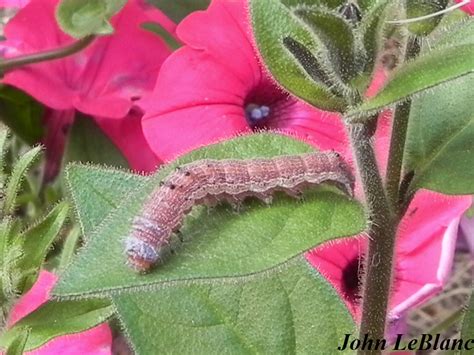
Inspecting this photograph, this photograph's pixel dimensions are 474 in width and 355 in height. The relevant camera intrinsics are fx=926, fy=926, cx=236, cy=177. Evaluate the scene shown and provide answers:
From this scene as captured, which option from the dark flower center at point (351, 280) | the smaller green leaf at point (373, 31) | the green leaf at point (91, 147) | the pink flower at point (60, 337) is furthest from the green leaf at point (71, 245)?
the smaller green leaf at point (373, 31)

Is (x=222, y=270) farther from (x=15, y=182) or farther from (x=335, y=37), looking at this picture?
(x=15, y=182)

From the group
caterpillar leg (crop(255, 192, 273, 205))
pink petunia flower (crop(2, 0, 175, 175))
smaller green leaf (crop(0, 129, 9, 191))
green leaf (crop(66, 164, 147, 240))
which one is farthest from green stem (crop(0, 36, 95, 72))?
caterpillar leg (crop(255, 192, 273, 205))

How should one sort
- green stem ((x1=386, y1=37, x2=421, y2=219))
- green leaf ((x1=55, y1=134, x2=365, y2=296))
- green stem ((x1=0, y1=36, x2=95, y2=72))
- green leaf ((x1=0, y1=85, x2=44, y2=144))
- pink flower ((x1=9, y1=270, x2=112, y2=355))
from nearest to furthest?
green leaf ((x1=55, y1=134, x2=365, y2=296)), green stem ((x1=386, y1=37, x2=421, y2=219)), pink flower ((x1=9, y1=270, x2=112, y2=355)), green stem ((x1=0, y1=36, x2=95, y2=72)), green leaf ((x1=0, y1=85, x2=44, y2=144))

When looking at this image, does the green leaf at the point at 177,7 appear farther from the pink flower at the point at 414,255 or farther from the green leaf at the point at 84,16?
the pink flower at the point at 414,255

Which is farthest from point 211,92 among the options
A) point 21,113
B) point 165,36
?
point 21,113

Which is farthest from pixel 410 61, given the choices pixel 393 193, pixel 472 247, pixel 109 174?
pixel 472 247

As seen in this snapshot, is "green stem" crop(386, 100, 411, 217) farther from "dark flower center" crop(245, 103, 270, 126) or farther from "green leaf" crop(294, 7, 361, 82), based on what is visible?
"dark flower center" crop(245, 103, 270, 126)
